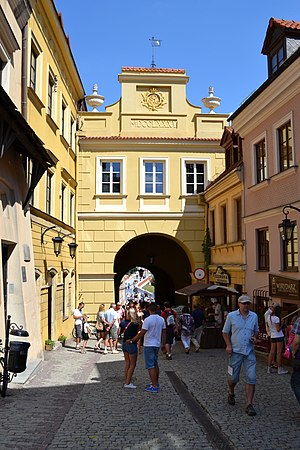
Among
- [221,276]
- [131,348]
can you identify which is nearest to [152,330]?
[131,348]

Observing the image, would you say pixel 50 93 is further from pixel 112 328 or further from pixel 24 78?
pixel 112 328

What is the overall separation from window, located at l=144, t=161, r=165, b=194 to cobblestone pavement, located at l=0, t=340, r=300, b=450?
39.2 ft

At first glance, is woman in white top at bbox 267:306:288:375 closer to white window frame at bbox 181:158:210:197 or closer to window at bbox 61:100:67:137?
window at bbox 61:100:67:137

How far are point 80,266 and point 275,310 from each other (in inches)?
477

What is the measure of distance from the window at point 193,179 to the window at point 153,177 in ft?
3.93

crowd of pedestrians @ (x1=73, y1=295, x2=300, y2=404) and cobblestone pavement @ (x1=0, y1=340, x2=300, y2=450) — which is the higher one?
crowd of pedestrians @ (x1=73, y1=295, x2=300, y2=404)

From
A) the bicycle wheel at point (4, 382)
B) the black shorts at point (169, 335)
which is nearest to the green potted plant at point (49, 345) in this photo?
the black shorts at point (169, 335)

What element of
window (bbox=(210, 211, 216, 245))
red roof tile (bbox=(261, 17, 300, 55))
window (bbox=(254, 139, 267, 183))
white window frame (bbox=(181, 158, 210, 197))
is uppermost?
red roof tile (bbox=(261, 17, 300, 55))

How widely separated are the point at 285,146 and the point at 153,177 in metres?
Answer: 9.35

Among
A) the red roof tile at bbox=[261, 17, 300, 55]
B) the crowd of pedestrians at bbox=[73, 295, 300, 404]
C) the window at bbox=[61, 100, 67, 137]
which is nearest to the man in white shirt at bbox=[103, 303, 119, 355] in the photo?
the crowd of pedestrians at bbox=[73, 295, 300, 404]

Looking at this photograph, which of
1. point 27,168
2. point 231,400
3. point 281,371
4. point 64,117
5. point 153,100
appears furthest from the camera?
point 153,100

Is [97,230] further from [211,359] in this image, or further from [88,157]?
[211,359]

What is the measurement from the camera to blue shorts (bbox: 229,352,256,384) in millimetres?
7328

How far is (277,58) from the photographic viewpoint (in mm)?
15031
